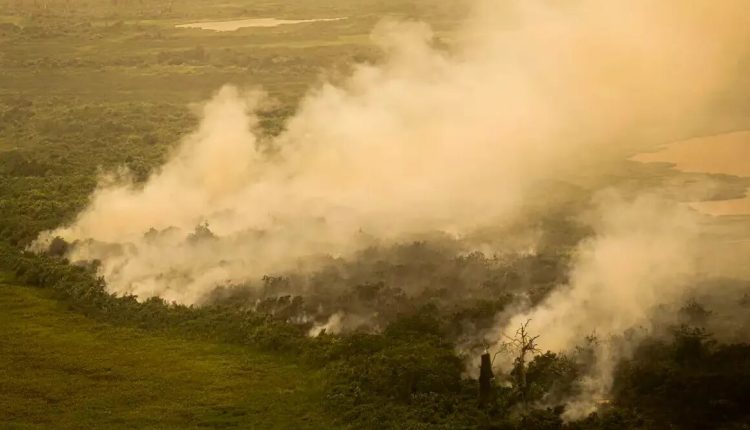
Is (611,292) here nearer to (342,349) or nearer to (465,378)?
(465,378)

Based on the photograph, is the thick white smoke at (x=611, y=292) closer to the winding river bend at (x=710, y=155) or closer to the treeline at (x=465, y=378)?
the treeline at (x=465, y=378)

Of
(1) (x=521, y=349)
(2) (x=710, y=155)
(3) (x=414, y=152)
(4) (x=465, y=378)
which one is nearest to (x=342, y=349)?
(4) (x=465, y=378)

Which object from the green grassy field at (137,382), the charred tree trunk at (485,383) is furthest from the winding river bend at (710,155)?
the green grassy field at (137,382)

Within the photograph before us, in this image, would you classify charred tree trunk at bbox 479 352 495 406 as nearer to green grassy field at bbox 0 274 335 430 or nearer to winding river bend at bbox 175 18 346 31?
green grassy field at bbox 0 274 335 430

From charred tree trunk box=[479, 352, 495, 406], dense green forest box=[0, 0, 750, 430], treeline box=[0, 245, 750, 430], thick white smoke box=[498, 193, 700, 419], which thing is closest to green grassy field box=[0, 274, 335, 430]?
dense green forest box=[0, 0, 750, 430]

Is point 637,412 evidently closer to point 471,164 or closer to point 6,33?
point 471,164

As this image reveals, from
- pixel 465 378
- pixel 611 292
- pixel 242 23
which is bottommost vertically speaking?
pixel 465 378

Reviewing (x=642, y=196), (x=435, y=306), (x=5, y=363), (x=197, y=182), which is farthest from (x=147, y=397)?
(x=642, y=196)

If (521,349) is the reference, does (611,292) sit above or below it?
above
